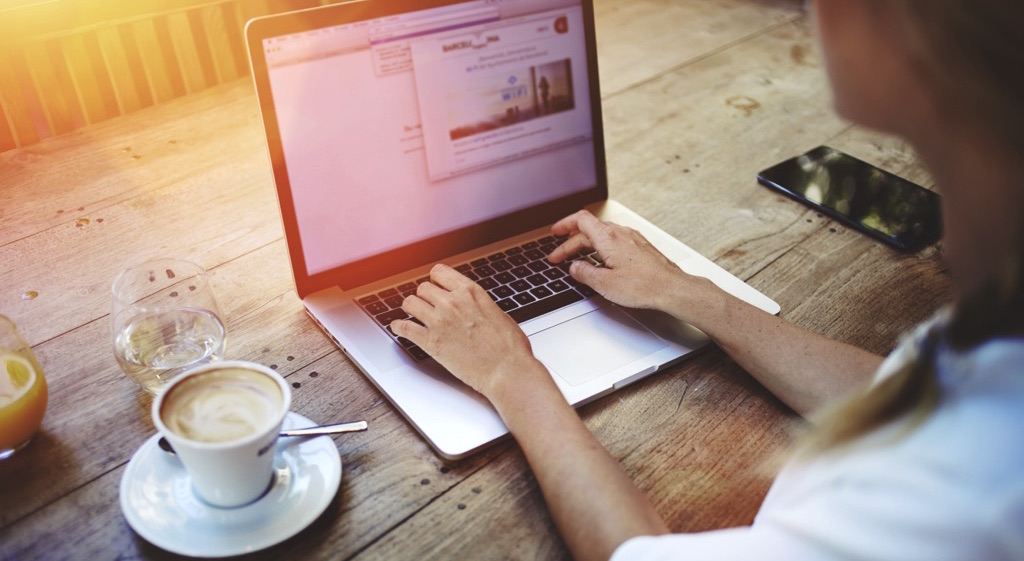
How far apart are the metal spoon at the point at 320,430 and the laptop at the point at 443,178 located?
0.05m

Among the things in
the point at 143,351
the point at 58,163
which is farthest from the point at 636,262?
the point at 58,163

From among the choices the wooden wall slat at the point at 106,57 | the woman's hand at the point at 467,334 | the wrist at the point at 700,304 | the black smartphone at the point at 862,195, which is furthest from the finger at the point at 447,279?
the wooden wall slat at the point at 106,57

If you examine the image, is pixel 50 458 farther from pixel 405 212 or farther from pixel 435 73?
pixel 435 73

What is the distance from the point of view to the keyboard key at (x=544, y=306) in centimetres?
93

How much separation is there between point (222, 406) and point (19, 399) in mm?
224

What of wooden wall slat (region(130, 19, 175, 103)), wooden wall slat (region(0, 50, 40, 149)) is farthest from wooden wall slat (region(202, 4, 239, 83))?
wooden wall slat (region(0, 50, 40, 149))

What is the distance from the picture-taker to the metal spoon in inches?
28.0

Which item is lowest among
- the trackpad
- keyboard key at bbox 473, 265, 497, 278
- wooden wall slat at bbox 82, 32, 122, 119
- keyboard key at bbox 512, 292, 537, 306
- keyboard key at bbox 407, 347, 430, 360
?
the trackpad

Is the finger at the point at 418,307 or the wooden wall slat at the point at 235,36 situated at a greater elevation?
the wooden wall slat at the point at 235,36

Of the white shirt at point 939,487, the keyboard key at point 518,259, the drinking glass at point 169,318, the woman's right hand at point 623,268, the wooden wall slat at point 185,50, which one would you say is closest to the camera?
the white shirt at point 939,487

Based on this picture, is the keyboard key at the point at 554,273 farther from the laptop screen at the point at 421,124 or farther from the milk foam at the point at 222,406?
the milk foam at the point at 222,406

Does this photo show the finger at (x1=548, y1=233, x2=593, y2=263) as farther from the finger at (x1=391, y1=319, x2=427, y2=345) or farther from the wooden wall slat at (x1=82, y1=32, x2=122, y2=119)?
the wooden wall slat at (x1=82, y1=32, x2=122, y2=119)

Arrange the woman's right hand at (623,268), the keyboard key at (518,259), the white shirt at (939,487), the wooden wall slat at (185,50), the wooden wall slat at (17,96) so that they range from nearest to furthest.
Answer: the white shirt at (939,487), the woman's right hand at (623,268), the keyboard key at (518,259), the wooden wall slat at (17,96), the wooden wall slat at (185,50)

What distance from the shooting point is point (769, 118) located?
1.49 metres
